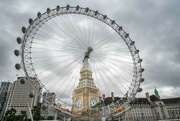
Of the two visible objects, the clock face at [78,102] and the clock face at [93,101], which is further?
the clock face at [93,101]

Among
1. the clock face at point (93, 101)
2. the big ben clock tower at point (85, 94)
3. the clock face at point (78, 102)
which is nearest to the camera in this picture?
the big ben clock tower at point (85, 94)

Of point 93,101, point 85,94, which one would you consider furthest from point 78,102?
point 93,101

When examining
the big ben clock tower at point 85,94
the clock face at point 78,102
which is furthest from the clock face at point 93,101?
the clock face at point 78,102

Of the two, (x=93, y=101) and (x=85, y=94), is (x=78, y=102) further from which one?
(x=93, y=101)

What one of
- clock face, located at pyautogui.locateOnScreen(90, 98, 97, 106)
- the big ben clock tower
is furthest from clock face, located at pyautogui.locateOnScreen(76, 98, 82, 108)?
clock face, located at pyautogui.locateOnScreen(90, 98, 97, 106)

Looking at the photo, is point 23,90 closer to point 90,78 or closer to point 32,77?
point 90,78

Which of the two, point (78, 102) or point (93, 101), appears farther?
point (93, 101)

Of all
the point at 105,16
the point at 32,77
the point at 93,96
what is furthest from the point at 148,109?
the point at 32,77

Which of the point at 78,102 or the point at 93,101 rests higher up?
the point at 93,101

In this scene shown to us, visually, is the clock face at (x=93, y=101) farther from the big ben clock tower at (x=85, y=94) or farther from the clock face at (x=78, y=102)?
the clock face at (x=78, y=102)

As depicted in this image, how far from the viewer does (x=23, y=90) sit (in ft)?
488

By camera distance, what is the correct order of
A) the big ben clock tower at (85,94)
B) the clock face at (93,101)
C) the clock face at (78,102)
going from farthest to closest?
the clock face at (93,101) < the clock face at (78,102) < the big ben clock tower at (85,94)

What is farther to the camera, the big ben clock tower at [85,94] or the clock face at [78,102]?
the clock face at [78,102]

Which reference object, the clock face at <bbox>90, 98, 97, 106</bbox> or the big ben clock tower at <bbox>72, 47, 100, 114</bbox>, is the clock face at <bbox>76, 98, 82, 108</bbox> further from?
the clock face at <bbox>90, 98, 97, 106</bbox>
